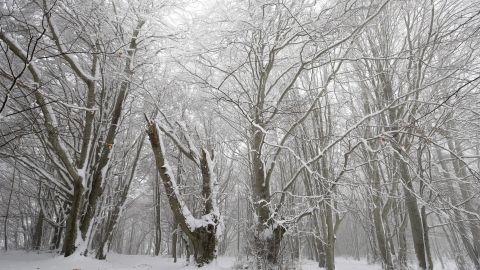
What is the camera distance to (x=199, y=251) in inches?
211

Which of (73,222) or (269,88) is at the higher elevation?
(269,88)

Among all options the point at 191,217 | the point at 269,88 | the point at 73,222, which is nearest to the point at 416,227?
the point at 269,88

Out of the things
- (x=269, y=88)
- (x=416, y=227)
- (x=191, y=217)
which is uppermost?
(x=269, y=88)

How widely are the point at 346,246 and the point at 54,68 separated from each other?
33398 mm

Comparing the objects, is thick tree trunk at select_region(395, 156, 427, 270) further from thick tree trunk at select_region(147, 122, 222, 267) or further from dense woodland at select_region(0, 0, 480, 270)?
thick tree trunk at select_region(147, 122, 222, 267)

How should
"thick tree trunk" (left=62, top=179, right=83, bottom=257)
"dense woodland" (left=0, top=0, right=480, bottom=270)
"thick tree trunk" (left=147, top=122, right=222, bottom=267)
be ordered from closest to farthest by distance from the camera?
1. "dense woodland" (left=0, top=0, right=480, bottom=270)
2. "thick tree trunk" (left=147, top=122, right=222, bottom=267)
3. "thick tree trunk" (left=62, top=179, right=83, bottom=257)

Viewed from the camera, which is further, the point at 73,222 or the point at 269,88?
the point at 73,222

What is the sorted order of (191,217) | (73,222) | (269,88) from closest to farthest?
(191,217) < (269,88) < (73,222)

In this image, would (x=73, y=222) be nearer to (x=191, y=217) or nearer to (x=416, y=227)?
(x=191, y=217)

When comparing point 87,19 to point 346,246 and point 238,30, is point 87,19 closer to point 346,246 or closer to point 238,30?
point 238,30

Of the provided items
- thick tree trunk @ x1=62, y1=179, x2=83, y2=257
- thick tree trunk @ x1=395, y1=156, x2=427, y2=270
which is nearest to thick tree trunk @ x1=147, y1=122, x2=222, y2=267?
thick tree trunk @ x1=62, y1=179, x2=83, y2=257

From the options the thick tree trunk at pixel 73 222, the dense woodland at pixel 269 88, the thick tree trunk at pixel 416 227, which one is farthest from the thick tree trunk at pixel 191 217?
the thick tree trunk at pixel 416 227

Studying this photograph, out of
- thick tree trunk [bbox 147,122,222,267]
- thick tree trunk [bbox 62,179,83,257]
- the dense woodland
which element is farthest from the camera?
thick tree trunk [bbox 62,179,83,257]

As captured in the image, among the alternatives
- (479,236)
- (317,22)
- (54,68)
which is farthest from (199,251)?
(479,236)
